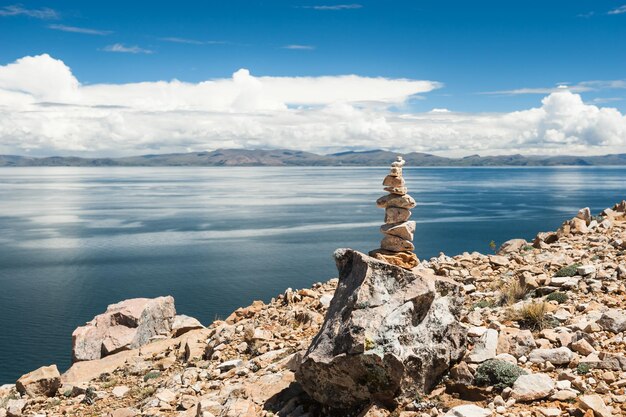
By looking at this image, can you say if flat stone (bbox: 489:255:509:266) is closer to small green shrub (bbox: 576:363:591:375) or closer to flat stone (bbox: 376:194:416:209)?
flat stone (bbox: 376:194:416:209)

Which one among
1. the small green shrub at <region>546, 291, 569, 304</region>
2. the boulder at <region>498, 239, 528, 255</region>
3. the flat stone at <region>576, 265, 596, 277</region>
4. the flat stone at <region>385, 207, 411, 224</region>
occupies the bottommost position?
the boulder at <region>498, 239, 528, 255</region>

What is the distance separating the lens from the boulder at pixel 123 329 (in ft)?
89.2

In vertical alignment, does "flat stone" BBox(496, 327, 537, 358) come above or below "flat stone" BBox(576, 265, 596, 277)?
below

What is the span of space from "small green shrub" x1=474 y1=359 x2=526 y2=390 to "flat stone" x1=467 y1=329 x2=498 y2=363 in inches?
19.5

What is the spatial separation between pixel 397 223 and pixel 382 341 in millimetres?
8699

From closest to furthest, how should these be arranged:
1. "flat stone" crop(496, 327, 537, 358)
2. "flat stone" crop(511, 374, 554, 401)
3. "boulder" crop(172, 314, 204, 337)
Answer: "flat stone" crop(511, 374, 554, 401), "flat stone" crop(496, 327, 537, 358), "boulder" crop(172, 314, 204, 337)

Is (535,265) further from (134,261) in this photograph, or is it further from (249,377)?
(134,261)

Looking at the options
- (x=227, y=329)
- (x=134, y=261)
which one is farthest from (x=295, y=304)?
(x=134, y=261)

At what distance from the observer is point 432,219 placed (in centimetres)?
11569

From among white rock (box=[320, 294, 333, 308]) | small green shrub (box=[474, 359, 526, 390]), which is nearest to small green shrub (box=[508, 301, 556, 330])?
small green shrub (box=[474, 359, 526, 390])

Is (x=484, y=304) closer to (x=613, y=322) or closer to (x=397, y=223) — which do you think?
(x=397, y=223)

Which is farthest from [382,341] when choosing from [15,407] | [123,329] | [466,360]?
[123,329]

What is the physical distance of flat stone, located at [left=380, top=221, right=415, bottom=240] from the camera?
20.6 m

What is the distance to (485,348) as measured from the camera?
44.8 ft
